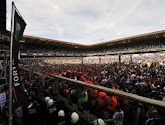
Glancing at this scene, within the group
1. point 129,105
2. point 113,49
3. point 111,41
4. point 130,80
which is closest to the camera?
point 129,105

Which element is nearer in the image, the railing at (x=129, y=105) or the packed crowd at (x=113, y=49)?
the railing at (x=129, y=105)

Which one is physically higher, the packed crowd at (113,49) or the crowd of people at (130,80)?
the packed crowd at (113,49)

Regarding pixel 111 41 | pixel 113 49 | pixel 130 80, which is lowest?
pixel 130 80

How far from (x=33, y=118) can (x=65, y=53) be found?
44471 millimetres

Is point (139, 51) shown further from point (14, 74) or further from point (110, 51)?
point (14, 74)

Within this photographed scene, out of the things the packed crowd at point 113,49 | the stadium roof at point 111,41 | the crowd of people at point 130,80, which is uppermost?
the stadium roof at point 111,41

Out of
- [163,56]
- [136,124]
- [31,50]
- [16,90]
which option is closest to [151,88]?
[136,124]

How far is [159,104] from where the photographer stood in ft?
3.86

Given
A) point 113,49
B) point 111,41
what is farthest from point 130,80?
point 113,49

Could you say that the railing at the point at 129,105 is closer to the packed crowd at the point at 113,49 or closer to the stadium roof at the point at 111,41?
the stadium roof at the point at 111,41

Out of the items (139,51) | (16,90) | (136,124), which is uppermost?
(139,51)

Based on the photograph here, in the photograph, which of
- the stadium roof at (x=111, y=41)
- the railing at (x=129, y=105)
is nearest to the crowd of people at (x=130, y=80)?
the railing at (x=129, y=105)

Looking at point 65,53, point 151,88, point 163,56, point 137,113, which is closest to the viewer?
point 137,113

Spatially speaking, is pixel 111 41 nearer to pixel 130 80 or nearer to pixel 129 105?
pixel 130 80
